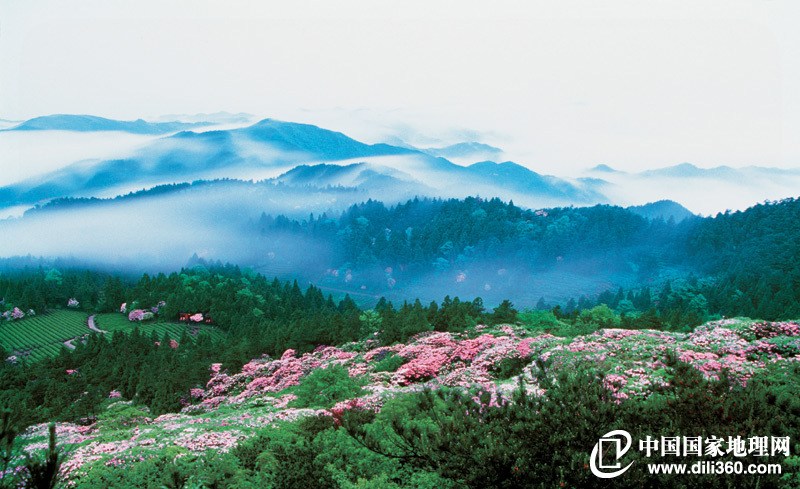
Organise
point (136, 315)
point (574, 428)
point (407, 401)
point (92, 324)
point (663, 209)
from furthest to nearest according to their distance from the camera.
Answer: point (663, 209) < point (136, 315) < point (92, 324) < point (407, 401) < point (574, 428)

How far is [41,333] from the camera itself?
9406cm

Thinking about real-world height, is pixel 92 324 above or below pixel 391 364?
below

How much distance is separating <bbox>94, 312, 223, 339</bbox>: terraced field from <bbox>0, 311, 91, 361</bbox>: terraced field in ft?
11.4

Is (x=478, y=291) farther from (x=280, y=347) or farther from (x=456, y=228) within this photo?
(x=280, y=347)

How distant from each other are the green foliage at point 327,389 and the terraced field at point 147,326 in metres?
82.9

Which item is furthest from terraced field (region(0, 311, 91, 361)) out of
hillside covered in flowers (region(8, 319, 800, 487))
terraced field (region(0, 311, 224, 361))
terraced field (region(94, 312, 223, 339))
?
hillside covered in flowers (region(8, 319, 800, 487))

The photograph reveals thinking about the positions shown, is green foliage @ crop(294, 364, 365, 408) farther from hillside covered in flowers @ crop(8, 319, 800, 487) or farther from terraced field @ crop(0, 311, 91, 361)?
terraced field @ crop(0, 311, 91, 361)

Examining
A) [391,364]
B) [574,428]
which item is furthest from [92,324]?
[574,428]

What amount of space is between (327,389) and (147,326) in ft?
309

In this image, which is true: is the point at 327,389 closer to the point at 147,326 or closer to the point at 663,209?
the point at 147,326

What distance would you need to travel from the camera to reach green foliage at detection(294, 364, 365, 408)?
20.4 meters

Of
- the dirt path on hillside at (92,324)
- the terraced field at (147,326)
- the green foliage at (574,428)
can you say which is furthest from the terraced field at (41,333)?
the green foliage at (574,428)

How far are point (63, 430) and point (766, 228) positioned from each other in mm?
130868

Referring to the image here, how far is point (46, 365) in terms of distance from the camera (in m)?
61.8
